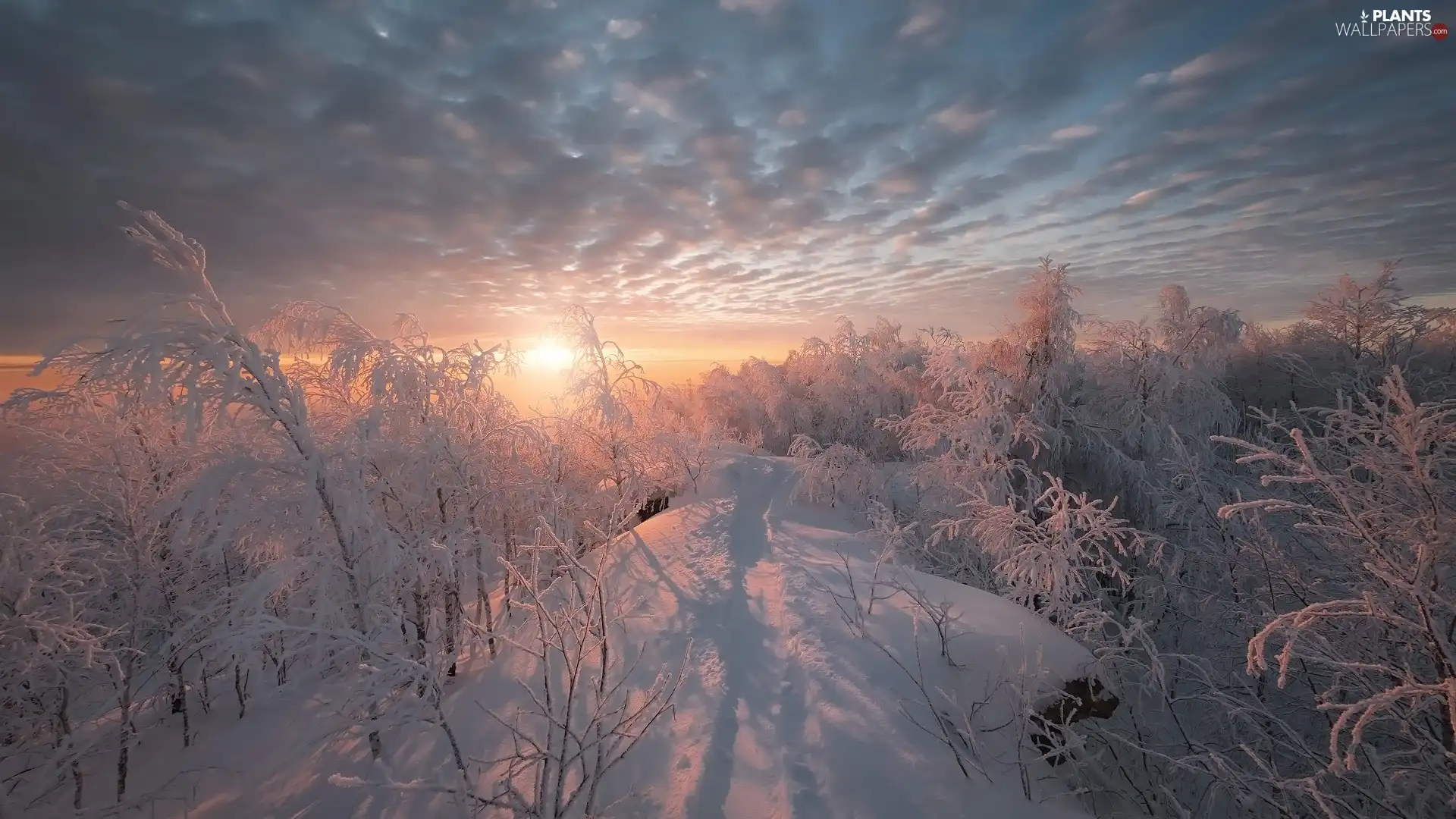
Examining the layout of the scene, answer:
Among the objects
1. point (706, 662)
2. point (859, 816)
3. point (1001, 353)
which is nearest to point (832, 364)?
point (1001, 353)

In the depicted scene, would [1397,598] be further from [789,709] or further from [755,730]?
[755,730]

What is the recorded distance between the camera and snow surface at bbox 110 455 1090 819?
457cm

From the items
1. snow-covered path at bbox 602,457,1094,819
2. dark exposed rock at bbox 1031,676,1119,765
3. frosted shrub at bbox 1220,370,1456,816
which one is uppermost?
frosted shrub at bbox 1220,370,1456,816

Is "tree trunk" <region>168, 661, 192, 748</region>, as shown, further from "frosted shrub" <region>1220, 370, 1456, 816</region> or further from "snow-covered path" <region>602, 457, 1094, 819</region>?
"frosted shrub" <region>1220, 370, 1456, 816</region>

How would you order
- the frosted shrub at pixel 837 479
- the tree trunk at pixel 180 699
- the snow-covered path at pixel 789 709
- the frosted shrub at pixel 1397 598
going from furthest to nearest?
1. the frosted shrub at pixel 837 479
2. the tree trunk at pixel 180 699
3. the snow-covered path at pixel 789 709
4. the frosted shrub at pixel 1397 598

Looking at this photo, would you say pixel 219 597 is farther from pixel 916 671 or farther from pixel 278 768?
pixel 916 671

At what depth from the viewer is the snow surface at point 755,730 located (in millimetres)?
4570

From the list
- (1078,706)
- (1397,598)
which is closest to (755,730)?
(1078,706)

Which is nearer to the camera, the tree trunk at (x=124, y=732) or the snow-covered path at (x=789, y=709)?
the snow-covered path at (x=789, y=709)

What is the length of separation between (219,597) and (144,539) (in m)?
5.53

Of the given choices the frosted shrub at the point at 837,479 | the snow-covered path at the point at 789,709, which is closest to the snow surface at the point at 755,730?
the snow-covered path at the point at 789,709

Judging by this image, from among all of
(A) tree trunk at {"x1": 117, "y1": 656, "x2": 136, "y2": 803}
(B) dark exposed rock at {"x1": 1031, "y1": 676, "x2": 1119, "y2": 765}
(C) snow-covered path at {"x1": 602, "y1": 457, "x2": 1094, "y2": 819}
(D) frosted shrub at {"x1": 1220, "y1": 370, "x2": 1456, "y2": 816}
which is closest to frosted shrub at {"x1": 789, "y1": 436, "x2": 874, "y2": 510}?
(C) snow-covered path at {"x1": 602, "y1": 457, "x2": 1094, "y2": 819}

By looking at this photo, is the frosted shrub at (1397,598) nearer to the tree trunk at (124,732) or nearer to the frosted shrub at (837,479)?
the frosted shrub at (837,479)

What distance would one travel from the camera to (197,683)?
397 inches
